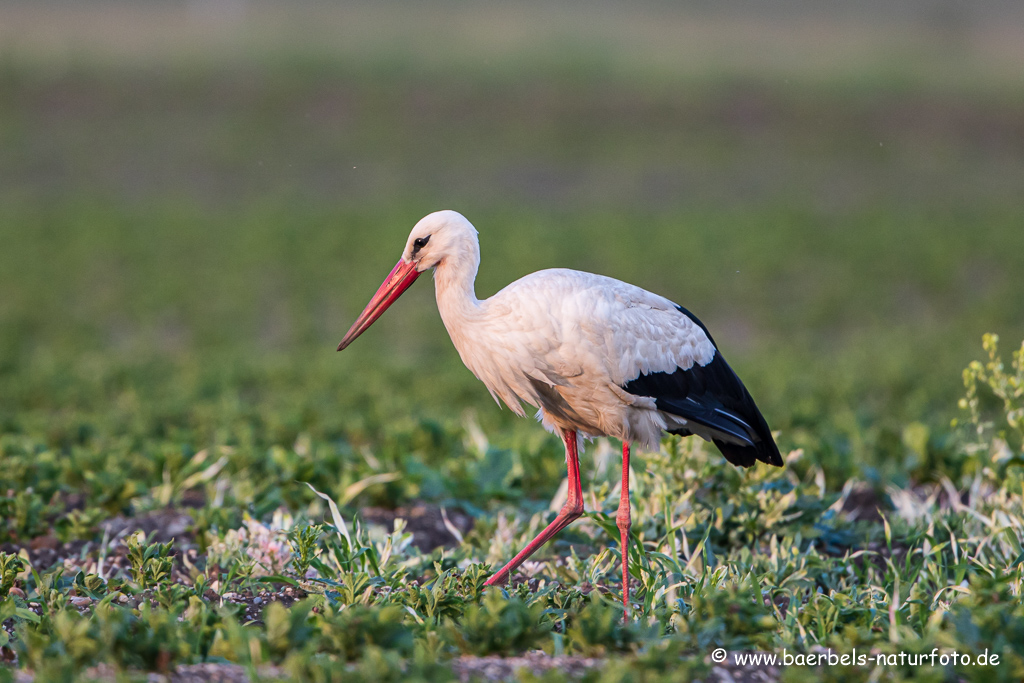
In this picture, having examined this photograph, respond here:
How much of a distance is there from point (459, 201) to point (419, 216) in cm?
409

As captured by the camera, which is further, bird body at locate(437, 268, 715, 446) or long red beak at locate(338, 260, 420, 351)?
long red beak at locate(338, 260, 420, 351)

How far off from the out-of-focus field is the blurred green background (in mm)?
80

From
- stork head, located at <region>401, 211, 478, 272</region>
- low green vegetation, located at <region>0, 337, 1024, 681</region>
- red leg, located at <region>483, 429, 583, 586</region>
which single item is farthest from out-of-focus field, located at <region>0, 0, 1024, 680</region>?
stork head, located at <region>401, 211, 478, 272</region>

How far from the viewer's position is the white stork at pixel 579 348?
3645mm

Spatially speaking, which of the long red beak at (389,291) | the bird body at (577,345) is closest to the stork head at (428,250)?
the long red beak at (389,291)

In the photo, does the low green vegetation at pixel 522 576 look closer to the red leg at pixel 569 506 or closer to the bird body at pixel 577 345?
the red leg at pixel 569 506

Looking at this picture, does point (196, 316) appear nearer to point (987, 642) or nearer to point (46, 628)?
point (46, 628)

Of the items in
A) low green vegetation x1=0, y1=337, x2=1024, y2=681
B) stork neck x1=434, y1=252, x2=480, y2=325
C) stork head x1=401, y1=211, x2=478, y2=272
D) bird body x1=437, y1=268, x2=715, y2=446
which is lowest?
low green vegetation x1=0, y1=337, x2=1024, y2=681

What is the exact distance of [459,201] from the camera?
872 inches

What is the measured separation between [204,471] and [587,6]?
190ft

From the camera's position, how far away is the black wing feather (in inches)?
151

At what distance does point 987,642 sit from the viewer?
2945 mm

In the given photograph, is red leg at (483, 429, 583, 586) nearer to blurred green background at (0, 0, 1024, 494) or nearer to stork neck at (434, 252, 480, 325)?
stork neck at (434, 252, 480, 325)

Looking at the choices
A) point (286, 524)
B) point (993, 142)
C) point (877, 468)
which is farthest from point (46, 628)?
point (993, 142)
